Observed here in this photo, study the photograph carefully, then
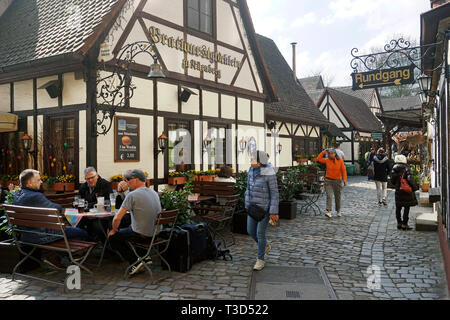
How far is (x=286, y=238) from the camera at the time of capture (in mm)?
7238

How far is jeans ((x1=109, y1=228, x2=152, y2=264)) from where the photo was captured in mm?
5020

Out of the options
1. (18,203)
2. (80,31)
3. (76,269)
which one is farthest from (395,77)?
(80,31)

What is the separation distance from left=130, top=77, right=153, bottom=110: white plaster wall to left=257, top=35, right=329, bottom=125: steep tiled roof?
7.83 m

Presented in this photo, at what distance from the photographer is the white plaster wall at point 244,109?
42.2 feet

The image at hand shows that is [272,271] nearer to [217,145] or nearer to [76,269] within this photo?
[76,269]

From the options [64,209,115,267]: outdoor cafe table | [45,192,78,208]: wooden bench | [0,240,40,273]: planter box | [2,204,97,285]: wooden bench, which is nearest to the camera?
[2,204,97,285]: wooden bench

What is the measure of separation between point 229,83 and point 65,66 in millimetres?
5422

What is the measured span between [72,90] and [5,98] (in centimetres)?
257

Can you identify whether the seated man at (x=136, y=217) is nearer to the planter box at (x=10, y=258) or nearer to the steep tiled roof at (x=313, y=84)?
the planter box at (x=10, y=258)

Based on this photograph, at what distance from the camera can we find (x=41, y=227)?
184 inches

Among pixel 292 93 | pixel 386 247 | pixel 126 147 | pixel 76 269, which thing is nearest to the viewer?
pixel 76 269

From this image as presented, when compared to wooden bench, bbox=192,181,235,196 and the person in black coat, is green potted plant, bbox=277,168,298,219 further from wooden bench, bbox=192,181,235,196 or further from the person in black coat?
the person in black coat

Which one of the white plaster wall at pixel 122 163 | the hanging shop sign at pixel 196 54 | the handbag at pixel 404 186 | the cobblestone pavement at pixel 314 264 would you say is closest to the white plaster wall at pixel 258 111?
the hanging shop sign at pixel 196 54

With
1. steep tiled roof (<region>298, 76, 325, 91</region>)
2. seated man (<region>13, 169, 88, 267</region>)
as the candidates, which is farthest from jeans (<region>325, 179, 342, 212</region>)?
steep tiled roof (<region>298, 76, 325, 91</region>)
